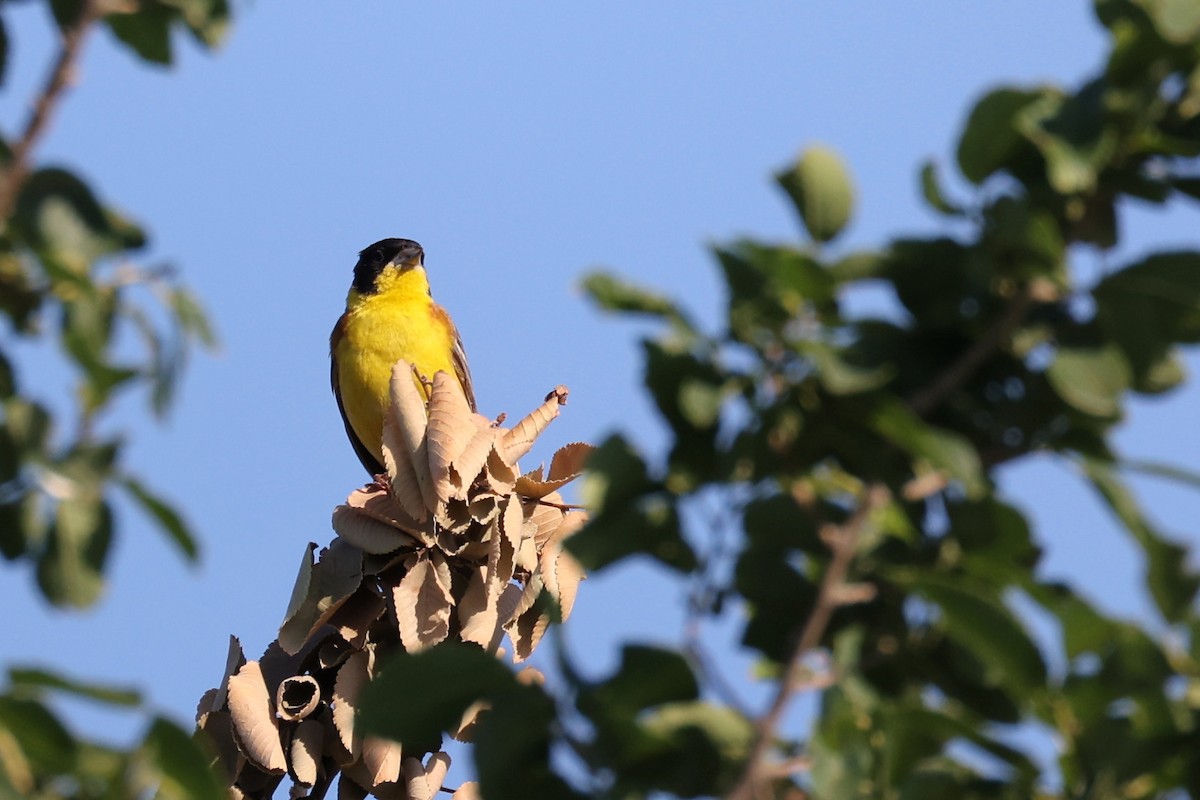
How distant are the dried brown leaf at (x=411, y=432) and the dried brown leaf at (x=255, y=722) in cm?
69

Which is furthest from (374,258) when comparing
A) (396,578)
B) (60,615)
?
(60,615)

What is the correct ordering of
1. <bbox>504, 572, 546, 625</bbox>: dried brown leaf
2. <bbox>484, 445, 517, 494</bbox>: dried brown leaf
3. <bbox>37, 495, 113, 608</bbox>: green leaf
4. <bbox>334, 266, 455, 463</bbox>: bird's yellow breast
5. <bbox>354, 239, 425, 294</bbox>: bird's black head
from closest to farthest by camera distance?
<bbox>37, 495, 113, 608</bbox>: green leaf < <bbox>504, 572, 546, 625</bbox>: dried brown leaf < <bbox>484, 445, 517, 494</bbox>: dried brown leaf < <bbox>334, 266, 455, 463</bbox>: bird's yellow breast < <bbox>354, 239, 425, 294</bbox>: bird's black head

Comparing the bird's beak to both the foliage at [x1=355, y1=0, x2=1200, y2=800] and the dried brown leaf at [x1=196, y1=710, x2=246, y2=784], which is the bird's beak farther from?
the foliage at [x1=355, y1=0, x2=1200, y2=800]

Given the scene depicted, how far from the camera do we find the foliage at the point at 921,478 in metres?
1.55

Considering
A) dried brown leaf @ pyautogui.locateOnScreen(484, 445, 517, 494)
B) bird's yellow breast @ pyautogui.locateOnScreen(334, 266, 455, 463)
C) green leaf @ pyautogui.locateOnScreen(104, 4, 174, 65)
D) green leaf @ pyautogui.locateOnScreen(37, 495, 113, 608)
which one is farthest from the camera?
bird's yellow breast @ pyautogui.locateOnScreen(334, 266, 455, 463)

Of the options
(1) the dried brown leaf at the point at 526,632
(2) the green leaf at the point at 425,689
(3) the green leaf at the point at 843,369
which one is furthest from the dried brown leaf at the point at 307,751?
(3) the green leaf at the point at 843,369

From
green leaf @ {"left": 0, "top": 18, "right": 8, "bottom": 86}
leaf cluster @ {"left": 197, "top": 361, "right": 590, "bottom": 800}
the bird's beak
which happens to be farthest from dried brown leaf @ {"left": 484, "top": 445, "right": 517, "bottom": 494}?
the bird's beak

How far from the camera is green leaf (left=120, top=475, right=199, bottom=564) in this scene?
59.3 inches

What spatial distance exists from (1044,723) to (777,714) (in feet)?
1.08

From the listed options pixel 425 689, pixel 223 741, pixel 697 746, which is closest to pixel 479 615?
pixel 223 741

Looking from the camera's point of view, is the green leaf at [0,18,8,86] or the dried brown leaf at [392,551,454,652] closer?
the green leaf at [0,18,8,86]

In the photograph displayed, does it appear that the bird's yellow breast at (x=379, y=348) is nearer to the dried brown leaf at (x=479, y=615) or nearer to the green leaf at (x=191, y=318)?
the dried brown leaf at (x=479, y=615)

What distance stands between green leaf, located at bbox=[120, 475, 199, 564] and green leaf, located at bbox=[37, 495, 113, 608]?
8cm

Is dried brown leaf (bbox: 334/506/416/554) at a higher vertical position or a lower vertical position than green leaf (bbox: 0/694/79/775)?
higher
